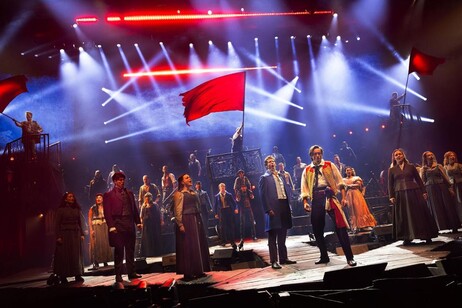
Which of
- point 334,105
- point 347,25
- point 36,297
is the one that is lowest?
point 36,297

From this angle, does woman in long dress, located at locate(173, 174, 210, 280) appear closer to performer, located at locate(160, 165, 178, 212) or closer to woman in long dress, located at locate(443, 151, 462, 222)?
woman in long dress, located at locate(443, 151, 462, 222)

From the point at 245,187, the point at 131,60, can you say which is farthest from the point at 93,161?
the point at 245,187

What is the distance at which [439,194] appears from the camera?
9016mm

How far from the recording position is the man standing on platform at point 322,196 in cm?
592

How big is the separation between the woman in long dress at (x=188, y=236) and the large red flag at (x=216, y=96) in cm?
300

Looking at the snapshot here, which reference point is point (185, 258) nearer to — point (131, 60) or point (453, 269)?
point (453, 269)

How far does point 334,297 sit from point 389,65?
18486 mm

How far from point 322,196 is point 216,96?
14.0 feet

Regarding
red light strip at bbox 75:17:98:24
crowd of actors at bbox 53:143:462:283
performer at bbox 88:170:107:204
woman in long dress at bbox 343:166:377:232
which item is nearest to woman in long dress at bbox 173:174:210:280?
crowd of actors at bbox 53:143:462:283

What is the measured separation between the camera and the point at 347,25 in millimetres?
17750

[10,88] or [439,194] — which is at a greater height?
[10,88]

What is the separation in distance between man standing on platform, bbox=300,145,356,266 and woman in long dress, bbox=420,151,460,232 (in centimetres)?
430

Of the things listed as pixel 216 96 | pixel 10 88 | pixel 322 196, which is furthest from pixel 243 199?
pixel 10 88

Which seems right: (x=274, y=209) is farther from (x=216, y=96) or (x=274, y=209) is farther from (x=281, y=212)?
(x=216, y=96)
